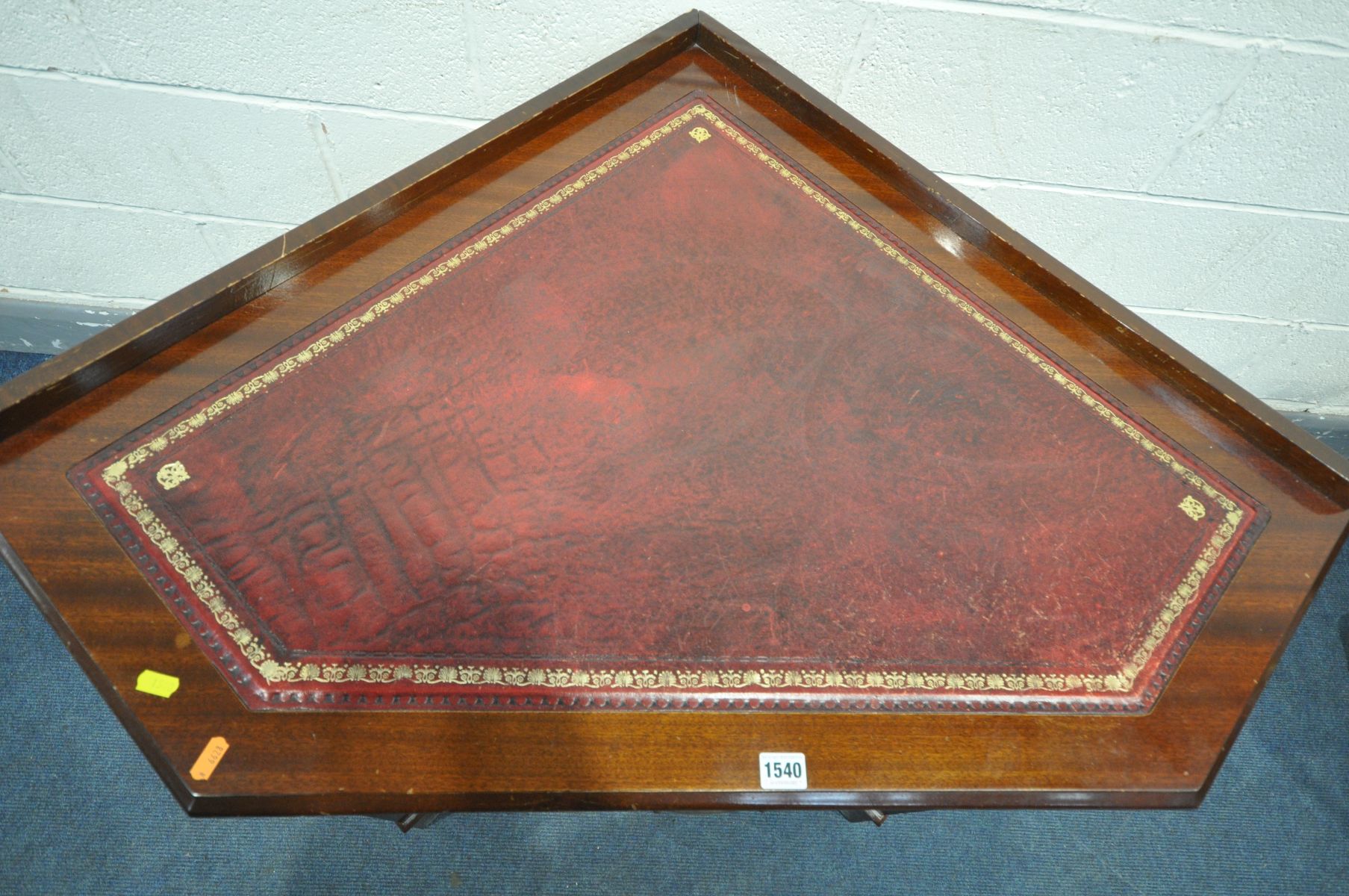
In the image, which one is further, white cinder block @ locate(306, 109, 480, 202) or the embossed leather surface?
white cinder block @ locate(306, 109, 480, 202)

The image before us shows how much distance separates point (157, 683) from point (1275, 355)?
6.96 ft

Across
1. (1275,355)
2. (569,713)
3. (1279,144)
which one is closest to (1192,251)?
(1279,144)

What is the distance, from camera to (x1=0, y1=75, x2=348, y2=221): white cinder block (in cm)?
134

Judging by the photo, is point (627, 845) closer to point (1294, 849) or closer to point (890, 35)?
point (1294, 849)

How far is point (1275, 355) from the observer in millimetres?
1796

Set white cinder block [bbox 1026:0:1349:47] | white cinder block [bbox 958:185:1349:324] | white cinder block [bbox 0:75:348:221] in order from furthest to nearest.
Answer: white cinder block [bbox 958:185:1349:324] → white cinder block [bbox 0:75:348:221] → white cinder block [bbox 1026:0:1349:47]

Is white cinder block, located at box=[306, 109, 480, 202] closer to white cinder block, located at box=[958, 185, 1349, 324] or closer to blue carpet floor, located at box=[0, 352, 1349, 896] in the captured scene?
white cinder block, located at box=[958, 185, 1349, 324]

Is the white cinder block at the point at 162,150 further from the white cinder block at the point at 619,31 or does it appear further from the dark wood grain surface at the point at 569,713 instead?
the dark wood grain surface at the point at 569,713

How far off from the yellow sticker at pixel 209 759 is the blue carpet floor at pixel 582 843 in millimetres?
855

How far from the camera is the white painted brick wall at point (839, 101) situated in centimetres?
119

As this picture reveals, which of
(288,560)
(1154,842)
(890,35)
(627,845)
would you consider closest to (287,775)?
(288,560)

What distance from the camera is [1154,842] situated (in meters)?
1.54

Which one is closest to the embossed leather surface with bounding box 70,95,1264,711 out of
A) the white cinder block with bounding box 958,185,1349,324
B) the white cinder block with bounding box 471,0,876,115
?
the white cinder block with bounding box 471,0,876,115

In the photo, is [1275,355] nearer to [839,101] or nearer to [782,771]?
[839,101]
